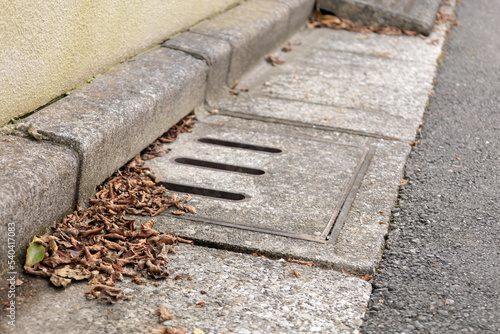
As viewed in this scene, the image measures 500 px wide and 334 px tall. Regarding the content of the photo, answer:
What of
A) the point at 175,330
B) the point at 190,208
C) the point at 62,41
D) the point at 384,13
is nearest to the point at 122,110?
the point at 62,41

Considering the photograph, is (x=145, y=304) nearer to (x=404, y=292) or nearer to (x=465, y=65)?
(x=404, y=292)

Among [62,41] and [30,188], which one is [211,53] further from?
[30,188]

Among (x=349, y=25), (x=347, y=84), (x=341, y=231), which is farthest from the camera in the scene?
(x=349, y=25)

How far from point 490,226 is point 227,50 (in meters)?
1.79

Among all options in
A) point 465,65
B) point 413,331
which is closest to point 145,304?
point 413,331

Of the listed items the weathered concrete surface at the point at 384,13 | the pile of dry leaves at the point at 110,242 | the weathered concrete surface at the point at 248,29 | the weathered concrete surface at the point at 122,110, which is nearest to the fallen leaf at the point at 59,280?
the pile of dry leaves at the point at 110,242

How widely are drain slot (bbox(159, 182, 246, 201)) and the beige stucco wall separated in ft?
1.96

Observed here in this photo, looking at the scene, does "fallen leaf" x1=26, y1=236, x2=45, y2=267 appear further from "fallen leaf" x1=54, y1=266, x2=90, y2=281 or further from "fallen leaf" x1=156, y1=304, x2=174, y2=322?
"fallen leaf" x1=156, y1=304, x2=174, y2=322

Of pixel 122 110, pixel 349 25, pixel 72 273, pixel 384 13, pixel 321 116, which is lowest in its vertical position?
pixel 72 273

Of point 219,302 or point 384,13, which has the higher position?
point 384,13

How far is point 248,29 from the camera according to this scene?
381 centimetres

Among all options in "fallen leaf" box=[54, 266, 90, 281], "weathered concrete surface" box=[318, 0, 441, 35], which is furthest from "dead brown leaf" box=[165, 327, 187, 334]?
"weathered concrete surface" box=[318, 0, 441, 35]

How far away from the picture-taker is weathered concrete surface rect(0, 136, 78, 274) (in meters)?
1.73

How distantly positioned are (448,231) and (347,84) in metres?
1.73
